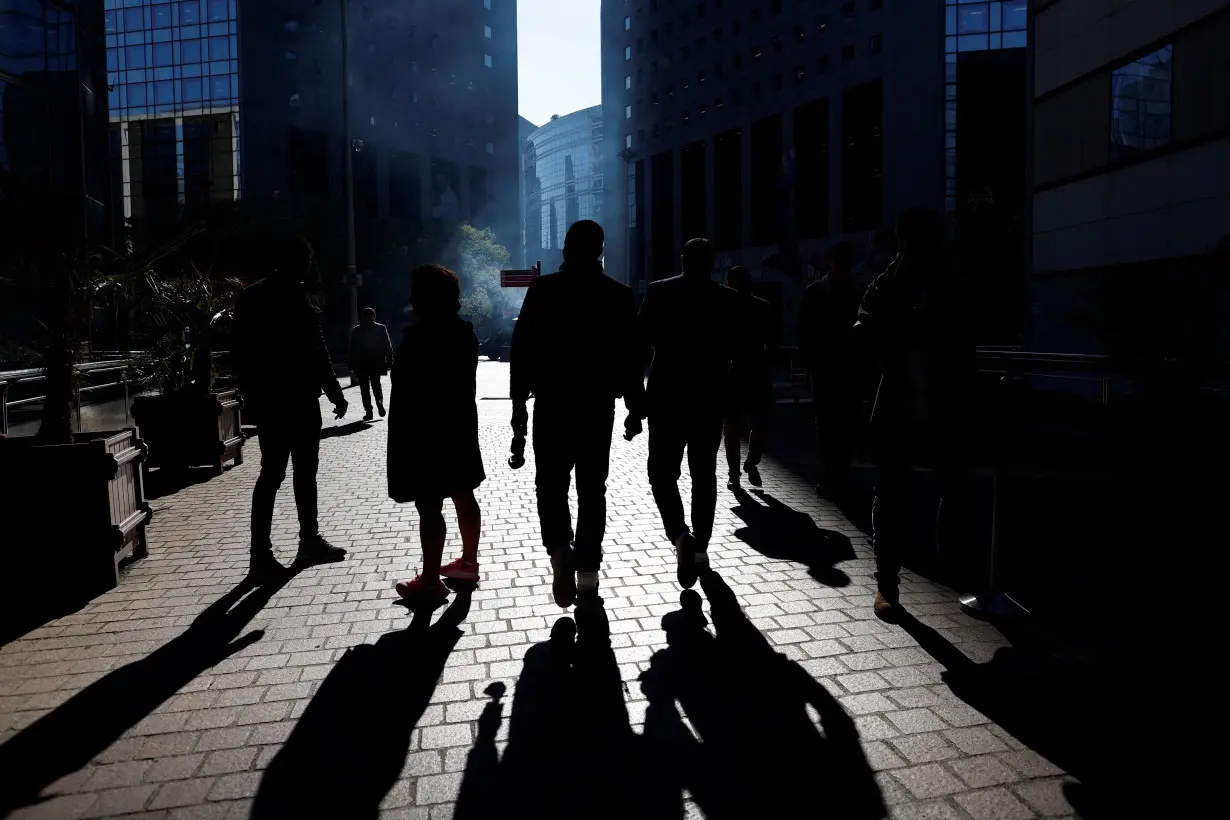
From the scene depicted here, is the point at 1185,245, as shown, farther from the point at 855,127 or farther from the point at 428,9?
the point at 428,9

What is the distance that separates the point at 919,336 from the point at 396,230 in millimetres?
48575

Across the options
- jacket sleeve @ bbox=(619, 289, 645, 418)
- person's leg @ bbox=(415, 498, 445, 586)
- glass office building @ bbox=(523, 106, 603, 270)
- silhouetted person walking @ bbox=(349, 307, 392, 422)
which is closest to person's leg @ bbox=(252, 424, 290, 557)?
person's leg @ bbox=(415, 498, 445, 586)

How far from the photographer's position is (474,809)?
2.77 m

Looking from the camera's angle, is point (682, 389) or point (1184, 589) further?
point (682, 389)

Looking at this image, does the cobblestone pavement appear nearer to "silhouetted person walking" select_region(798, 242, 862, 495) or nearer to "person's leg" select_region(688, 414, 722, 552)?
"person's leg" select_region(688, 414, 722, 552)

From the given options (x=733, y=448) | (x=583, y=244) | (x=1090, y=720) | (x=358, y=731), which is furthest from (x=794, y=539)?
(x=358, y=731)

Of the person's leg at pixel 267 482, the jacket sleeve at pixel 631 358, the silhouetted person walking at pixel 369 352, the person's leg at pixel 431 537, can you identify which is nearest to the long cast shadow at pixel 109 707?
the person's leg at pixel 267 482

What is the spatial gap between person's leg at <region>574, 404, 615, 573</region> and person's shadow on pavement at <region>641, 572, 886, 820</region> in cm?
54

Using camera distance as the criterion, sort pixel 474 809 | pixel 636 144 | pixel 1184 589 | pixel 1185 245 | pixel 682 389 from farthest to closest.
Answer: pixel 636 144, pixel 1185 245, pixel 682 389, pixel 1184 589, pixel 474 809

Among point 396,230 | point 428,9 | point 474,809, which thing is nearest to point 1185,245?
point 474,809

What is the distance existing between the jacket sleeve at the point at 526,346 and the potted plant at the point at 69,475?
2432 mm

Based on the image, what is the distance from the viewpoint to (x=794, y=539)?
6246mm

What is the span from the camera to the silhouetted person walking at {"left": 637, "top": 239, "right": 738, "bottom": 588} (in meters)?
4.89

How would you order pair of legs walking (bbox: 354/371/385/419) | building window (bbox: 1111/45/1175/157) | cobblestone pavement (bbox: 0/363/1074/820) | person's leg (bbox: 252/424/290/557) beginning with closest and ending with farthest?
cobblestone pavement (bbox: 0/363/1074/820) → person's leg (bbox: 252/424/290/557) → pair of legs walking (bbox: 354/371/385/419) → building window (bbox: 1111/45/1175/157)
